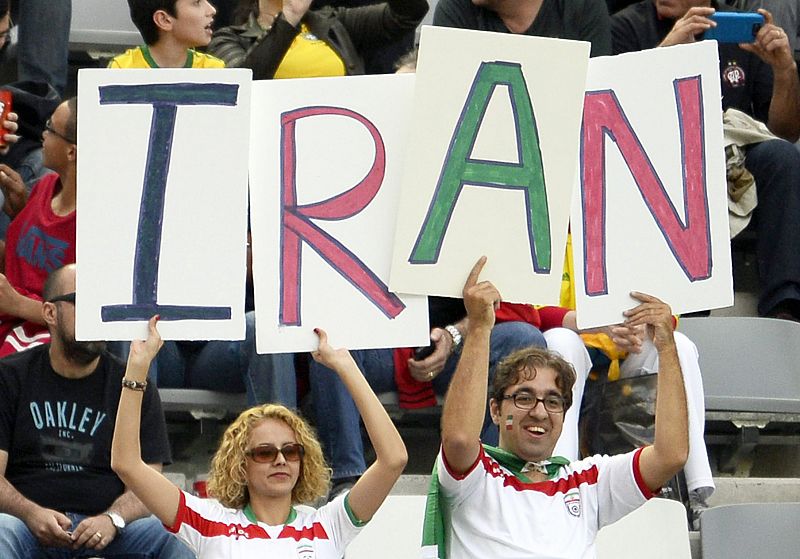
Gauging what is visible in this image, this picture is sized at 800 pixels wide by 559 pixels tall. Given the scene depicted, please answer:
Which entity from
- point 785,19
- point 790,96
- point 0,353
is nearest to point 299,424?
point 0,353

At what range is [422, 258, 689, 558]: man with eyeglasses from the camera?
3922 mm

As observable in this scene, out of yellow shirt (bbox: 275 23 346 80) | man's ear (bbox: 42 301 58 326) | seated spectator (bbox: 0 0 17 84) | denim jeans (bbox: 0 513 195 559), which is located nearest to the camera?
denim jeans (bbox: 0 513 195 559)

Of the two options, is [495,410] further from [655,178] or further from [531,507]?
[655,178]

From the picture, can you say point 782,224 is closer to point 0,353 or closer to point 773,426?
point 773,426

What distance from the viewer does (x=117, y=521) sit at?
4.58 metres

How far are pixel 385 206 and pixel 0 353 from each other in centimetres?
176

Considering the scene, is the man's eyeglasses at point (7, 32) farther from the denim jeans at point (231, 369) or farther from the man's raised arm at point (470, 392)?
the man's raised arm at point (470, 392)

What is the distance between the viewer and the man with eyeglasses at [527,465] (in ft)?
12.9

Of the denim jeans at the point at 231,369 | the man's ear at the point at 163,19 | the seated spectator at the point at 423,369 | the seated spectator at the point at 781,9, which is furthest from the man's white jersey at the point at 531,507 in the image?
the seated spectator at the point at 781,9

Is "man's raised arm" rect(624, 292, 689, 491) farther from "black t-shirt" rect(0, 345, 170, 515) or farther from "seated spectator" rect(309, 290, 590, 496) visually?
"black t-shirt" rect(0, 345, 170, 515)

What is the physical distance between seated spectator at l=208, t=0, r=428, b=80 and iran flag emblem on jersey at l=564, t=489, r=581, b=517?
2.43m

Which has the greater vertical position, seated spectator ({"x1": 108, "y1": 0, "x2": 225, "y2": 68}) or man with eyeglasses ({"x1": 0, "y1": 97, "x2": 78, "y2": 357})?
seated spectator ({"x1": 108, "y1": 0, "x2": 225, "y2": 68})

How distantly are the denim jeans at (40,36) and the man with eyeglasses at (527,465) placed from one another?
10.6 ft

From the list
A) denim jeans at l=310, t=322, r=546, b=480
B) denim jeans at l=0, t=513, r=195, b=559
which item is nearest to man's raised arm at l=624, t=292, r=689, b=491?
denim jeans at l=310, t=322, r=546, b=480
